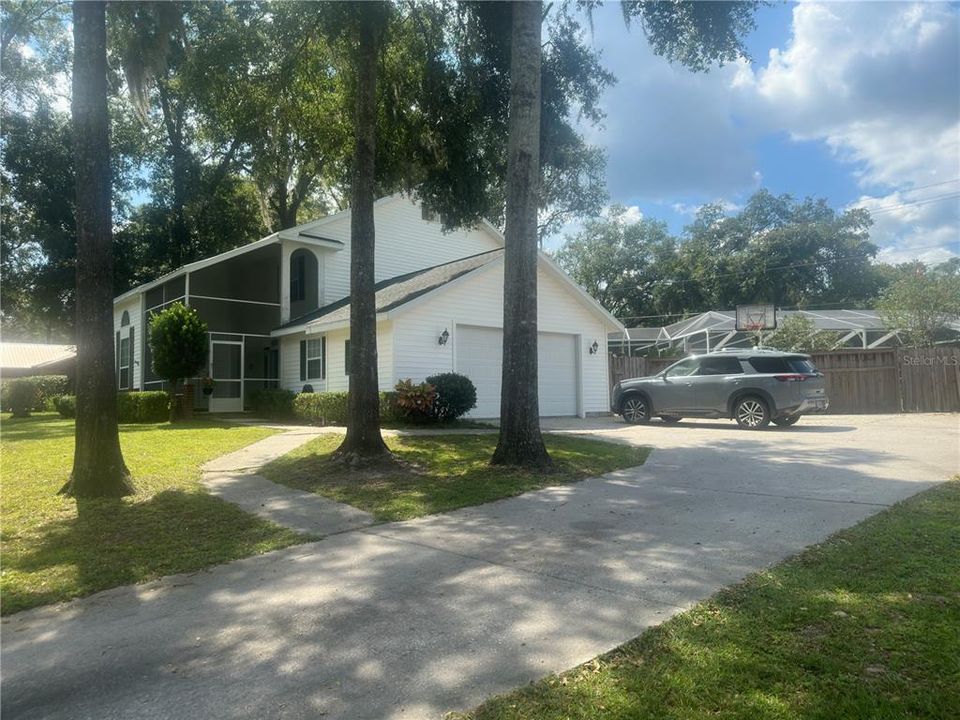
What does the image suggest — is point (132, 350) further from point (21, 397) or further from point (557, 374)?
point (557, 374)

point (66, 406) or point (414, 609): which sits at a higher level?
point (66, 406)

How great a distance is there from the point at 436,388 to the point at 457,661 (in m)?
11.2

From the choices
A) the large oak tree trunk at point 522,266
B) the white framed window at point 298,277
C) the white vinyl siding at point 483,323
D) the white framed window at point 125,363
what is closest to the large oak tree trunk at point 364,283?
the large oak tree trunk at point 522,266

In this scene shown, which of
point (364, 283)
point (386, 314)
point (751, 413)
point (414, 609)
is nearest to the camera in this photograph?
point (414, 609)

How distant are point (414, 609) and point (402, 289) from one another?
46.7ft

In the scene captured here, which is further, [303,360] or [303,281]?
[303,281]

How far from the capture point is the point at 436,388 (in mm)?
14188

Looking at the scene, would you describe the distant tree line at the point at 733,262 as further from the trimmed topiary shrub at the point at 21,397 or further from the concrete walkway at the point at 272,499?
the concrete walkway at the point at 272,499

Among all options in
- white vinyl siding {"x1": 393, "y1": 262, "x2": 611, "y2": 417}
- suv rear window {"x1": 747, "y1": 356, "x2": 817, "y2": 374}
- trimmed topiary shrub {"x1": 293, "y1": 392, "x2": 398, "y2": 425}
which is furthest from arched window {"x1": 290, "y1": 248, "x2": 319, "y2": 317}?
suv rear window {"x1": 747, "y1": 356, "x2": 817, "y2": 374}

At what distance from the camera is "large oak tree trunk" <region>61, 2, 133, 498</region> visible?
7.09 metres

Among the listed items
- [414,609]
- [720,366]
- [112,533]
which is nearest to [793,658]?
[414,609]

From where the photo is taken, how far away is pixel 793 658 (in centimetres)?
291

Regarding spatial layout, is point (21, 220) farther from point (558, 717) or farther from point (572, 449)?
point (558, 717)

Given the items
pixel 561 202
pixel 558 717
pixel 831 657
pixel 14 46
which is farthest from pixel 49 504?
pixel 14 46
